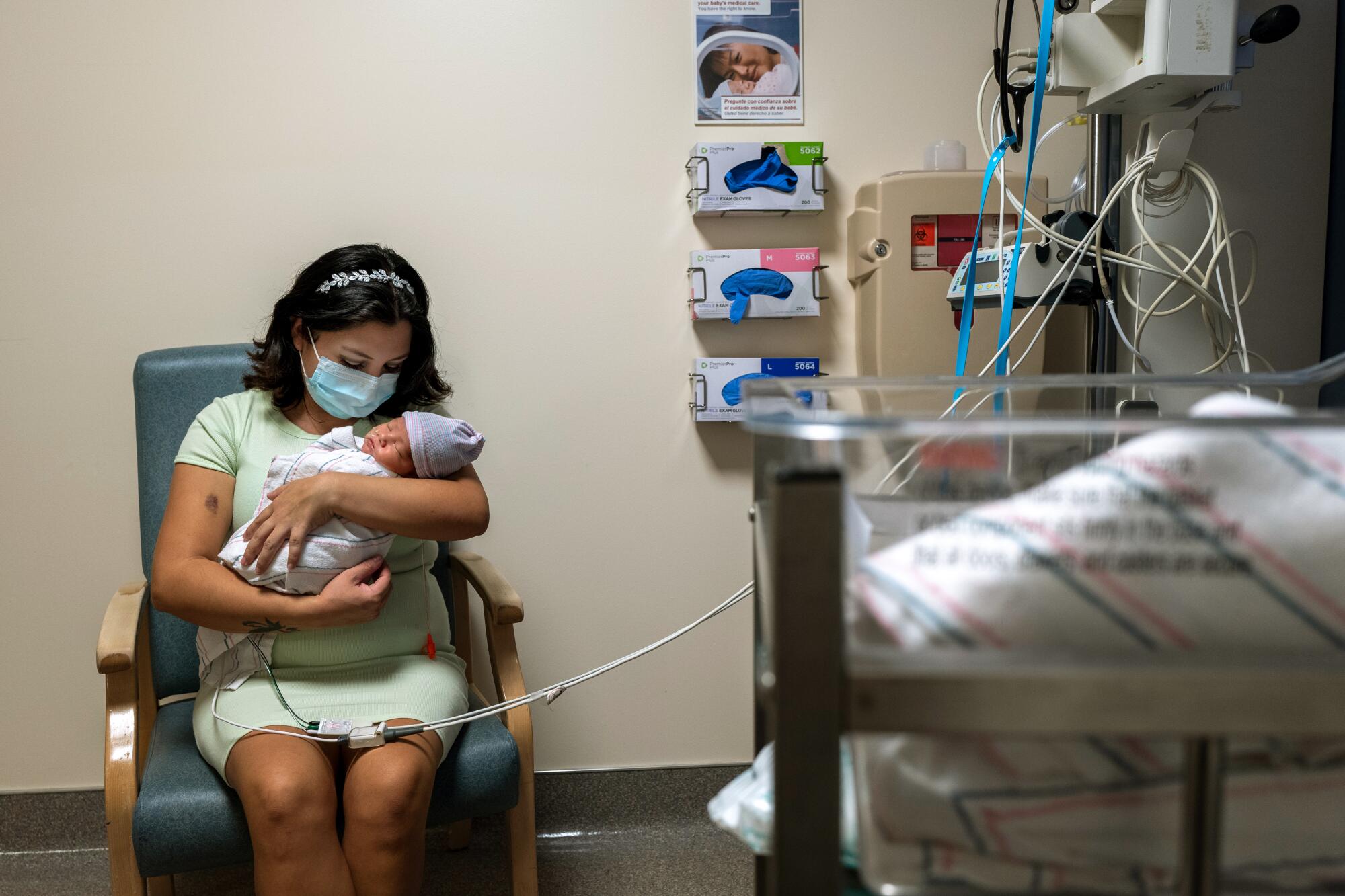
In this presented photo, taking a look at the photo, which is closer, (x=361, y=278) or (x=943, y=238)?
(x=361, y=278)

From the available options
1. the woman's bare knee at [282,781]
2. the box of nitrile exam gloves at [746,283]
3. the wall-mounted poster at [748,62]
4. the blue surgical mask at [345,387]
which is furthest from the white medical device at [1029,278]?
the woman's bare knee at [282,781]

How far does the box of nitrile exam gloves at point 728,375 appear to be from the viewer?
201 centimetres

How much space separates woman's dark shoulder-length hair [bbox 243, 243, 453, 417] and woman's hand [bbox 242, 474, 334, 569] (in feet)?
0.91

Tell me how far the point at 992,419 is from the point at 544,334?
5.21 ft

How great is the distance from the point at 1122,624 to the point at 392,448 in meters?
1.25

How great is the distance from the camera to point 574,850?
204cm

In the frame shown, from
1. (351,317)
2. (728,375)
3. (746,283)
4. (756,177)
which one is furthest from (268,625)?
(756,177)

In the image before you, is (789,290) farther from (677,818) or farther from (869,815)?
(869,815)

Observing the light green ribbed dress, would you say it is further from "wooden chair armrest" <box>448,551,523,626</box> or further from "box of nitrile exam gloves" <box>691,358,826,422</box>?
"box of nitrile exam gloves" <box>691,358,826,422</box>

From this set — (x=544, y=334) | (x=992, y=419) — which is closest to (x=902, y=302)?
(x=544, y=334)

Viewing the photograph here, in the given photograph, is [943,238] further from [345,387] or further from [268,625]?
[268,625]

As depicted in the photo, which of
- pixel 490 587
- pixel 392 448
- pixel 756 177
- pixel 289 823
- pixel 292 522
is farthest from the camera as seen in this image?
pixel 756 177

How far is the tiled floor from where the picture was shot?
191 centimetres

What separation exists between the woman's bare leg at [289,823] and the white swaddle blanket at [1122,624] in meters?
1.03
